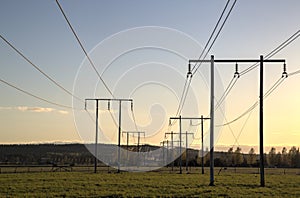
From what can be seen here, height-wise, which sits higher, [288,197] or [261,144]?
[261,144]

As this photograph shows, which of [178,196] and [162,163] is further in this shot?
[162,163]

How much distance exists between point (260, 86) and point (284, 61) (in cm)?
287

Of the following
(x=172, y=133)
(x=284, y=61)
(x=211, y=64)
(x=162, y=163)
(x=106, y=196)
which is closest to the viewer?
(x=106, y=196)

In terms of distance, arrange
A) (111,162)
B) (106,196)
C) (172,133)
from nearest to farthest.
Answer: (106,196) → (172,133) → (111,162)

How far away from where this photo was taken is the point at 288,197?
3059 cm

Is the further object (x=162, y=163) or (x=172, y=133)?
(x=162, y=163)

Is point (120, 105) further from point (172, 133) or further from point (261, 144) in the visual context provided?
point (261, 144)

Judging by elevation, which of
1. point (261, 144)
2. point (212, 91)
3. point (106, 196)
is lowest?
point (106, 196)

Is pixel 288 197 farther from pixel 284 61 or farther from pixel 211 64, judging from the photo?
pixel 211 64

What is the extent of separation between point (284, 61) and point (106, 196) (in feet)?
51.9

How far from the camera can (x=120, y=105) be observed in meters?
75.5

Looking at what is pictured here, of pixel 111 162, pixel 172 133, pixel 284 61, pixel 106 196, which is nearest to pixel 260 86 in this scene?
pixel 284 61

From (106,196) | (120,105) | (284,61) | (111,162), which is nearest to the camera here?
(106,196)

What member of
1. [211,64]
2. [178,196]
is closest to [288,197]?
[178,196]
